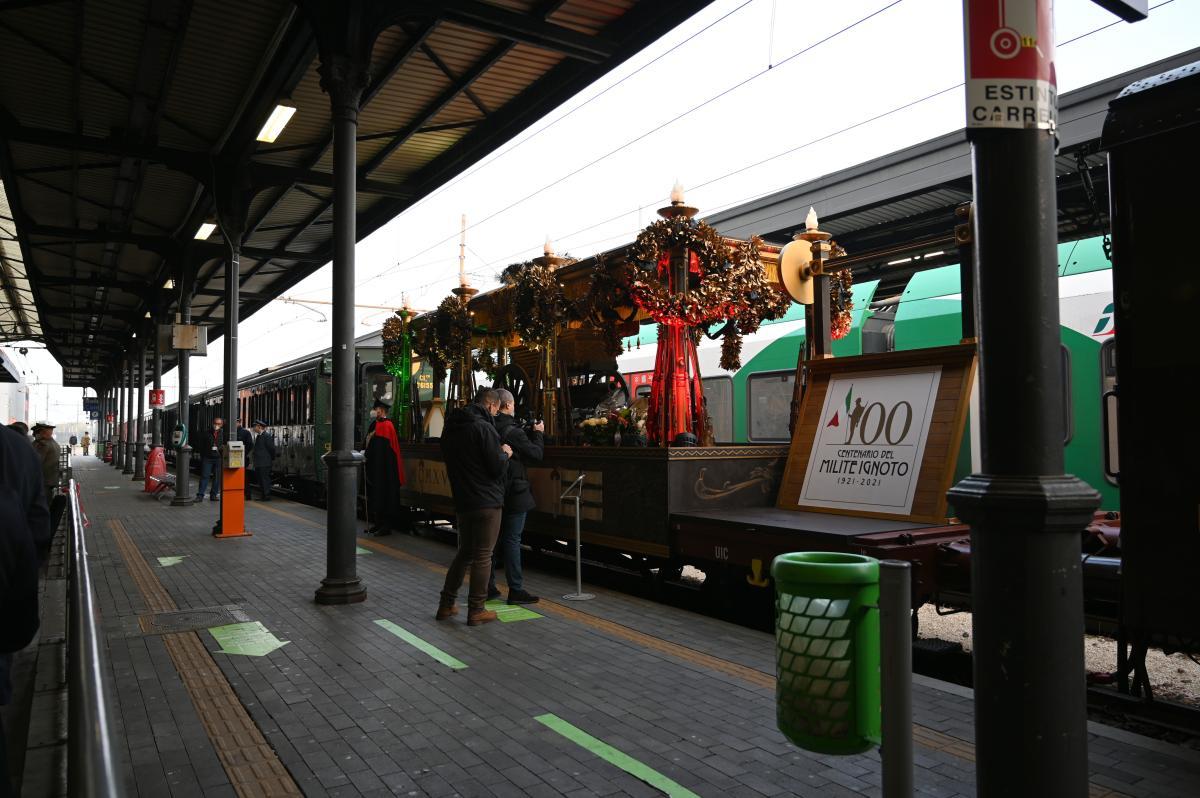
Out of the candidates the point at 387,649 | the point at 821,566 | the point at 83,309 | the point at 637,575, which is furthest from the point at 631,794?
the point at 83,309

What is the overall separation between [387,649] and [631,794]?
108 inches

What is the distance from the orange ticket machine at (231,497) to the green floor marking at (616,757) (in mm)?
8854

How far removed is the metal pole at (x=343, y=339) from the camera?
730 centimetres

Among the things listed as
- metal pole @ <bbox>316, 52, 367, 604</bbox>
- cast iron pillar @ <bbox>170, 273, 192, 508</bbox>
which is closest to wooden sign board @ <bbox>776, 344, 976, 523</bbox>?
metal pole @ <bbox>316, 52, 367, 604</bbox>

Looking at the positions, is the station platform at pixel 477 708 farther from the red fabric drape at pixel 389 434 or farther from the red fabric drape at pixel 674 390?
the red fabric drape at pixel 389 434

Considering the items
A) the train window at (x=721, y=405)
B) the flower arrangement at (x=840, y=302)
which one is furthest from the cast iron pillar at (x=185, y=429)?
the flower arrangement at (x=840, y=302)

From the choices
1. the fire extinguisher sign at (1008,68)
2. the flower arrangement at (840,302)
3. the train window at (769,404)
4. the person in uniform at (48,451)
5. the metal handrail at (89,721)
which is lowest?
the metal handrail at (89,721)

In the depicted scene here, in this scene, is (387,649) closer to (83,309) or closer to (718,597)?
(718,597)

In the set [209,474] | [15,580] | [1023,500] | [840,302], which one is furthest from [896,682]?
[209,474]

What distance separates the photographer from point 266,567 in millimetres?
9086

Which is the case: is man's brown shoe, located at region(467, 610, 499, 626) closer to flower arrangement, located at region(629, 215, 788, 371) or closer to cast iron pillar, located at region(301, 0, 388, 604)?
Result: cast iron pillar, located at region(301, 0, 388, 604)

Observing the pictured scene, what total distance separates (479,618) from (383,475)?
6.29 metres

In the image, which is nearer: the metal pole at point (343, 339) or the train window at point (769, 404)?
the metal pole at point (343, 339)

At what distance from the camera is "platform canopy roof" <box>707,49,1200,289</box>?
35.7 ft
